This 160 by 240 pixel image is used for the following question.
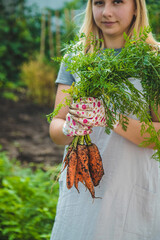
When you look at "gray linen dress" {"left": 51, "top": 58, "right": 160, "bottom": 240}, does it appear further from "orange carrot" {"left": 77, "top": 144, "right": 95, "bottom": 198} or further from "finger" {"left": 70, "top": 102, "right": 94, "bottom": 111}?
"finger" {"left": 70, "top": 102, "right": 94, "bottom": 111}

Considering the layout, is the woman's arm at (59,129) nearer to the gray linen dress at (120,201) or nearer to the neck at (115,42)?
the gray linen dress at (120,201)

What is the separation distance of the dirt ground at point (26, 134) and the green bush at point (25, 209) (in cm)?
118

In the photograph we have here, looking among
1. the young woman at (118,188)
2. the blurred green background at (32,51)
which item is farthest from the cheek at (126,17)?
the blurred green background at (32,51)

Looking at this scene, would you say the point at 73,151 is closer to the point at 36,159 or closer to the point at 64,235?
the point at 64,235

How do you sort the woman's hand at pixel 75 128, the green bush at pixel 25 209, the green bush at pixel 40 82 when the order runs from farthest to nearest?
1. the green bush at pixel 40 82
2. the green bush at pixel 25 209
3. the woman's hand at pixel 75 128

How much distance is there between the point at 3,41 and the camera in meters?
8.33

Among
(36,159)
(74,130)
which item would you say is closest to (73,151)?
(74,130)

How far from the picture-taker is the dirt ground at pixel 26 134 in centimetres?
501

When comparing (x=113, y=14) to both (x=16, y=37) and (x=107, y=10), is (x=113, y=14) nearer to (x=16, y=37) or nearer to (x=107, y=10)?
(x=107, y=10)

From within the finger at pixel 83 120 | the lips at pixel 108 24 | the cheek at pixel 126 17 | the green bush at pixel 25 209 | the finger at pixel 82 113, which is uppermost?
the cheek at pixel 126 17

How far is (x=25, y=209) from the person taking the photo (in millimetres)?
3057

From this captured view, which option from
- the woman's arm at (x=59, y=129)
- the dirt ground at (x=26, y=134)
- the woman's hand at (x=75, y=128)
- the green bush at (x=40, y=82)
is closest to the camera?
the woman's hand at (x=75, y=128)

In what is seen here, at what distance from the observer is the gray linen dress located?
1.75m

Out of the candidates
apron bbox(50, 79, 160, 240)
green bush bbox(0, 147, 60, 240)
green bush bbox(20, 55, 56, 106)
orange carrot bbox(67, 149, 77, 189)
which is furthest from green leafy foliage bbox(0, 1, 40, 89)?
orange carrot bbox(67, 149, 77, 189)
